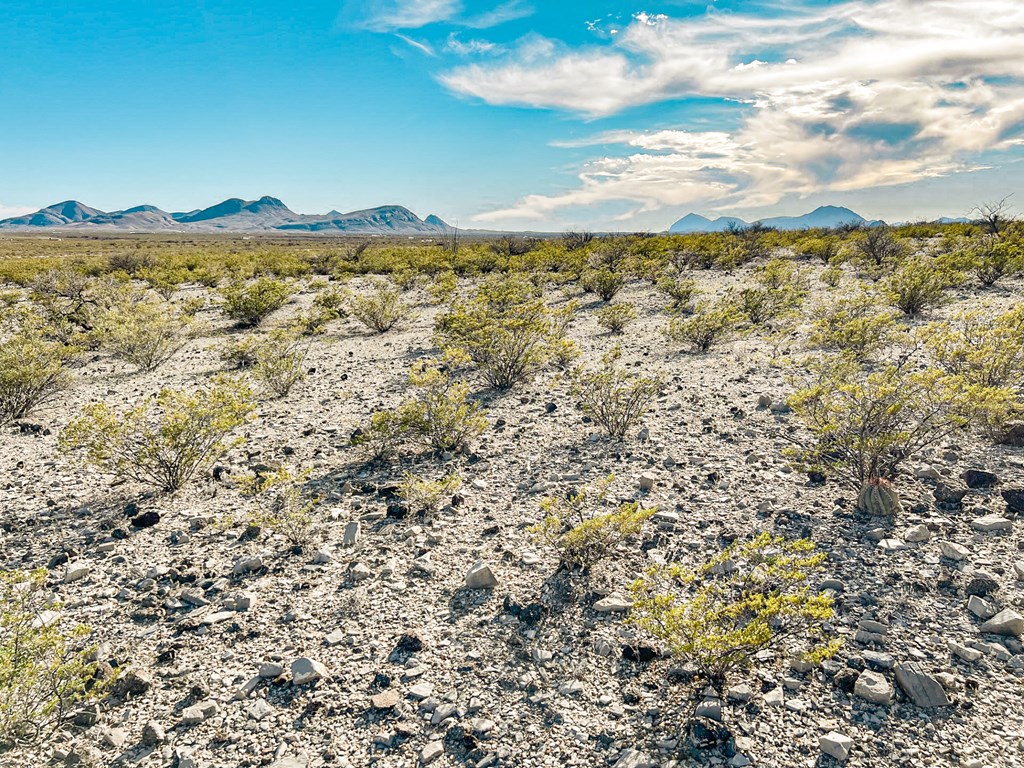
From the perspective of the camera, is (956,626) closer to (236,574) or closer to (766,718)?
(766,718)

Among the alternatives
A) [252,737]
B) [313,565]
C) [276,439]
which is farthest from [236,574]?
[276,439]

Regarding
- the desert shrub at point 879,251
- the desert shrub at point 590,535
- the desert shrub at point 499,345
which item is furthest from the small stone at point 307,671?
the desert shrub at point 879,251

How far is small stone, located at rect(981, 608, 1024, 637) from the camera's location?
3.88 m

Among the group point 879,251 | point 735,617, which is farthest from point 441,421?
point 879,251

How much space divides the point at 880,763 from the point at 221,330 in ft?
61.9

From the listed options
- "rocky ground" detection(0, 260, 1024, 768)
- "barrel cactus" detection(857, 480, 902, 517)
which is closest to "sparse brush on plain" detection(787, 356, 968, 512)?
"barrel cactus" detection(857, 480, 902, 517)

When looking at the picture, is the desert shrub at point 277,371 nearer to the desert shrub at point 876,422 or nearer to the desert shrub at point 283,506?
the desert shrub at point 283,506

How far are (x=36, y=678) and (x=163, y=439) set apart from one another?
4.05 m

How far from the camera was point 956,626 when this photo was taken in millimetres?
4000

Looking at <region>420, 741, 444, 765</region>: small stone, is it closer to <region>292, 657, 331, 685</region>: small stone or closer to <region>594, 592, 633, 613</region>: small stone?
Result: <region>292, 657, 331, 685</region>: small stone

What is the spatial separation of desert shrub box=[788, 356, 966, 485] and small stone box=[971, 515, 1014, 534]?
889 millimetres

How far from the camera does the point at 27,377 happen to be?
934 centimetres

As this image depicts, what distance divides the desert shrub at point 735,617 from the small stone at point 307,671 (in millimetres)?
2355

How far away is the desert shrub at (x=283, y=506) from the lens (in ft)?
18.4
